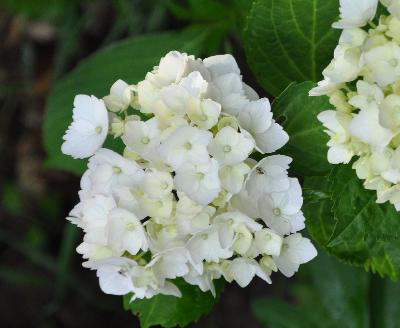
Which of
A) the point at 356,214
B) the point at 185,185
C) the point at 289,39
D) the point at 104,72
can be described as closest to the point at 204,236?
the point at 185,185

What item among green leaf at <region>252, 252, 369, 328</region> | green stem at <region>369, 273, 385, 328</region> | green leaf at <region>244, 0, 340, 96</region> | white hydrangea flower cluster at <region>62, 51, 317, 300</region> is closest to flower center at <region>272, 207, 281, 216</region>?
white hydrangea flower cluster at <region>62, 51, 317, 300</region>

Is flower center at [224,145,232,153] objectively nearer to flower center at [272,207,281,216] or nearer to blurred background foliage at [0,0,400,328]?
flower center at [272,207,281,216]

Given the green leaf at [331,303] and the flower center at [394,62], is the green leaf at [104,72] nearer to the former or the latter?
the green leaf at [331,303]

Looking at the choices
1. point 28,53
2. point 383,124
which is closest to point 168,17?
point 28,53

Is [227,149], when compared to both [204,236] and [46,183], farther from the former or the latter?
[46,183]

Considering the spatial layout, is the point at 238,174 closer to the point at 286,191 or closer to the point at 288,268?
the point at 286,191
